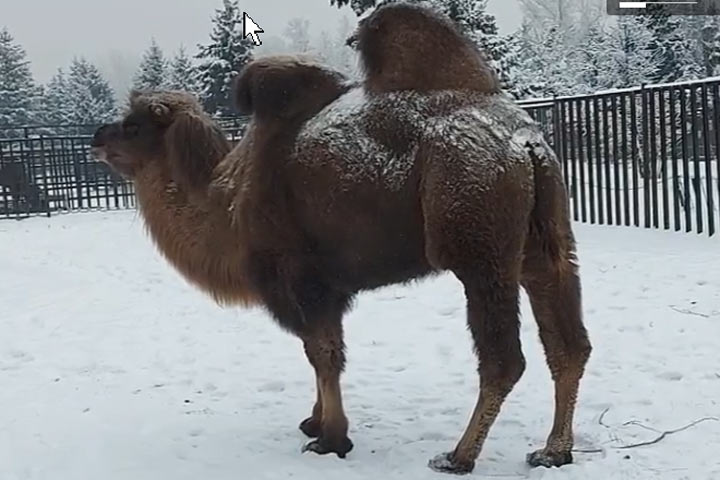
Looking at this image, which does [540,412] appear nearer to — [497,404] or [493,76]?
[497,404]

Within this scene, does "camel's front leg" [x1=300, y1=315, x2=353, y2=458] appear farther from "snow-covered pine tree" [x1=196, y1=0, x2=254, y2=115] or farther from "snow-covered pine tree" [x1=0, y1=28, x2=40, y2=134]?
"snow-covered pine tree" [x1=0, y1=28, x2=40, y2=134]

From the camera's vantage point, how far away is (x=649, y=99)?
1134cm

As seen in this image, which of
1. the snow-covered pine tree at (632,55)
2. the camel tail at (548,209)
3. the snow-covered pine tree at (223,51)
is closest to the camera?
the camel tail at (548,209)

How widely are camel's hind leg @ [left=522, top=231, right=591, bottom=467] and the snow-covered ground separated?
17 cm

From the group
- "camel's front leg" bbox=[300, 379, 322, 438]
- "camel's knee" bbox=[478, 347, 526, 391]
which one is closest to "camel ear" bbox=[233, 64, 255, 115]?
"camel's front leg" bbox=[300, 379, 322, 438]

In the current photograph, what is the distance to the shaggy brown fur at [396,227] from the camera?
414 centimetres

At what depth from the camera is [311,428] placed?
504 cm

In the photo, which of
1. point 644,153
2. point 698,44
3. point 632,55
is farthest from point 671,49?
point 644,153

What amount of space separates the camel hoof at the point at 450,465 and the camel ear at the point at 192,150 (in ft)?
6.71

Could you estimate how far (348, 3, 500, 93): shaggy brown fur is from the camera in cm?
456

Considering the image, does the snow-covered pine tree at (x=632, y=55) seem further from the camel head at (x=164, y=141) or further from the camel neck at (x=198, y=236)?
the camel neck at (x=198, y=236)

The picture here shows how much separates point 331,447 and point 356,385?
3.98ft

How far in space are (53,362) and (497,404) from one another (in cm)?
391

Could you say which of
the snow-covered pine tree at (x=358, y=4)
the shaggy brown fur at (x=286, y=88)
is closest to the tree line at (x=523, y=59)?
the snow-covered pine tree at (x=358, y=4)
